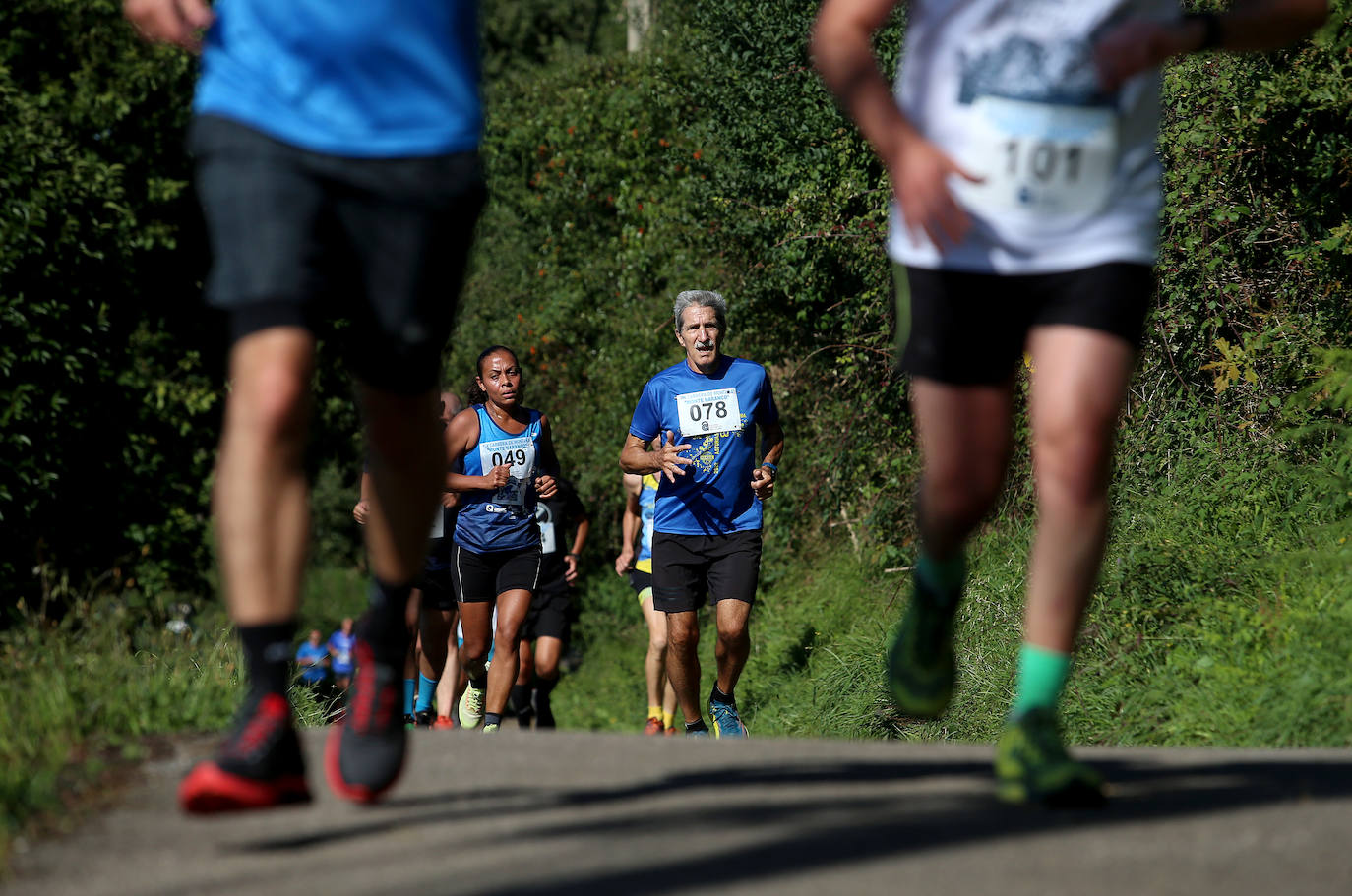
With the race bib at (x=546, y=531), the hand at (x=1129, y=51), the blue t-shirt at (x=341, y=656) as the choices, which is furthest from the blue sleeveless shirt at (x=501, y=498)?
the blue t-shirt at (x=341, y=656)

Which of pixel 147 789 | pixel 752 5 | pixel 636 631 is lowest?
pixel 636 631

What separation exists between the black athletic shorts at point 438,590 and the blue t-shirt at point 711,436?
2400 millimetres

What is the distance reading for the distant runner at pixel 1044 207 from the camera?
9.98 feet

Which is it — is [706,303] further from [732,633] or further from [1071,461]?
[1071,461]

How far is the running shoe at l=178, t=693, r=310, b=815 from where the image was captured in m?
2.83

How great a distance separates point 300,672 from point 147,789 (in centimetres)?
353

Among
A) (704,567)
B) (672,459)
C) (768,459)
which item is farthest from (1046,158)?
(768,459)

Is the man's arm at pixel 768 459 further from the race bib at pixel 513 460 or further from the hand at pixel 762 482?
the race bib at pixel 513 460

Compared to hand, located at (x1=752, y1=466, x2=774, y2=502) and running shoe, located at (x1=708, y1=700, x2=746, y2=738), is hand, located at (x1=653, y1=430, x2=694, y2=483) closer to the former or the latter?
hand, located at (x1=752, y1=466, x2=774, y2=502)

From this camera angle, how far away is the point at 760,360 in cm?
1584

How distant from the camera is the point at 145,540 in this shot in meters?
20.2

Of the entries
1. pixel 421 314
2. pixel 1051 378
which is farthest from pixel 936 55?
pixel 421 314

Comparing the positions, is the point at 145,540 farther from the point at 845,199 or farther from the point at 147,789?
the point at 147,789

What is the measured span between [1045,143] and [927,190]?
28cm
